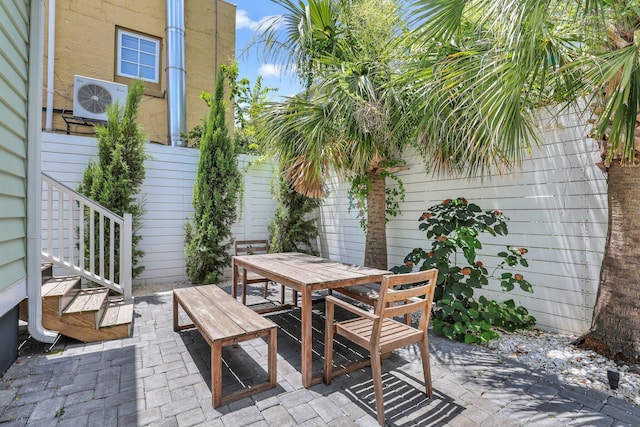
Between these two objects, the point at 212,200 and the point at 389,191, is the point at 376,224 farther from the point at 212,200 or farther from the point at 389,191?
the point at 212,200

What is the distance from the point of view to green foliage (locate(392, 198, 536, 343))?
316 cm

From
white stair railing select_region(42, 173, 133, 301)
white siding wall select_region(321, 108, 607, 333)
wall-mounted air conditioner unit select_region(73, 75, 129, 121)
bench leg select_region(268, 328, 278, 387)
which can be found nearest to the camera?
bench leg select_region(268, 328, 278, 387)

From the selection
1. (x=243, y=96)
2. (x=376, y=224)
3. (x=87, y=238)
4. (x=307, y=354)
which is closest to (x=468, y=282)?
(x=376, y=224)

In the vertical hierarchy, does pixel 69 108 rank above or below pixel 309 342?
above

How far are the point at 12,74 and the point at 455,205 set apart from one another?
420 cm

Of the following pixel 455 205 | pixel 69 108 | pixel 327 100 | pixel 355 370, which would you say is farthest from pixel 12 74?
pixel 69 108

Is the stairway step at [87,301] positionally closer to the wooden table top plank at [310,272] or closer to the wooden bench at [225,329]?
the wooden bench at [225,329]

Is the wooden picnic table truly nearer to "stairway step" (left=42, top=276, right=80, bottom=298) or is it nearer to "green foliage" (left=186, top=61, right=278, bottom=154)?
"stairway step" (left=42, top=276, right=80, bottom=298)

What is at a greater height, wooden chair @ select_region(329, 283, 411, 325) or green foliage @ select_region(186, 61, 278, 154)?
green foliage @ select_region(186, 61, 278, 154)

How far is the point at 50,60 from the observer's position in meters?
6.59

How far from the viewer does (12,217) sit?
2477mm

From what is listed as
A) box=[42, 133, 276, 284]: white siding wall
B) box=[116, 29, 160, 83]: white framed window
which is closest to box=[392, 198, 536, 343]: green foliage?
box=[42, 133, 276, 284]: white siding wall

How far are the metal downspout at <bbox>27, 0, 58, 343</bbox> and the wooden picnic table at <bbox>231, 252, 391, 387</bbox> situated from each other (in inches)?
72.4

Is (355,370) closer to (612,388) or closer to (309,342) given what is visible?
(309,342)
